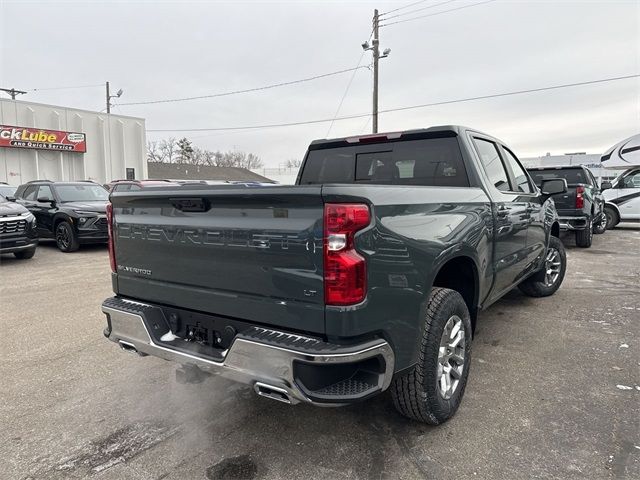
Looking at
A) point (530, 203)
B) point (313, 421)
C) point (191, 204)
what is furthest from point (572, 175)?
point (191, 204)

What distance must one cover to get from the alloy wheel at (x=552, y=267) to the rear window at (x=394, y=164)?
308 cm

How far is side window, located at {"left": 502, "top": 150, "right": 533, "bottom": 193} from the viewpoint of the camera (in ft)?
14.5

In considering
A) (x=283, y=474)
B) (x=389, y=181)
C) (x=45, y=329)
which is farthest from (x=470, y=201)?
(x=45, y=329)

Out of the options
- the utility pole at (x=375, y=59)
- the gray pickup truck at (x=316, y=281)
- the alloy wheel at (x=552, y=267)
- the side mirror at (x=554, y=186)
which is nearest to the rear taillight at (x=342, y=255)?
the gray pickup truck at (x=316, y=281)

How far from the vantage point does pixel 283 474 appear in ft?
7.71

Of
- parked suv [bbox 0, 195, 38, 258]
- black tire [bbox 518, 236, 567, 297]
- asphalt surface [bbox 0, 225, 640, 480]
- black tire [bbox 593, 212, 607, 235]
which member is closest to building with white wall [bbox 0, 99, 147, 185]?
parked suv [bbox 0, 195, 38, 258]

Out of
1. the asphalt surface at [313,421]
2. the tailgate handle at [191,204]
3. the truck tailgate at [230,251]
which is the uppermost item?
the tailgate handle at [191,204]

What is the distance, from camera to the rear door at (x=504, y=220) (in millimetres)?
3570

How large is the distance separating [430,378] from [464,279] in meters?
0.96

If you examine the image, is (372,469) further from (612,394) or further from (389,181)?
(389,181)

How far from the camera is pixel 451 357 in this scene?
9.43 feet

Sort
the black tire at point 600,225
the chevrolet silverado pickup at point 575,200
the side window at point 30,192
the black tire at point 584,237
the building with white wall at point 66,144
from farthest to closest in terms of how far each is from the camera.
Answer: the building with white wall at point 66,144 < the black tire at point 600,225 < the side window at point 30,192 < the black tire at point 584,237 < the chevrolet silverado pickup at point 575,200

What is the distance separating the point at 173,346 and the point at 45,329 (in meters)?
3.03

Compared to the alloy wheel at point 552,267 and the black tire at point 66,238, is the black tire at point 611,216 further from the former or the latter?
the black tire at point 66,238
